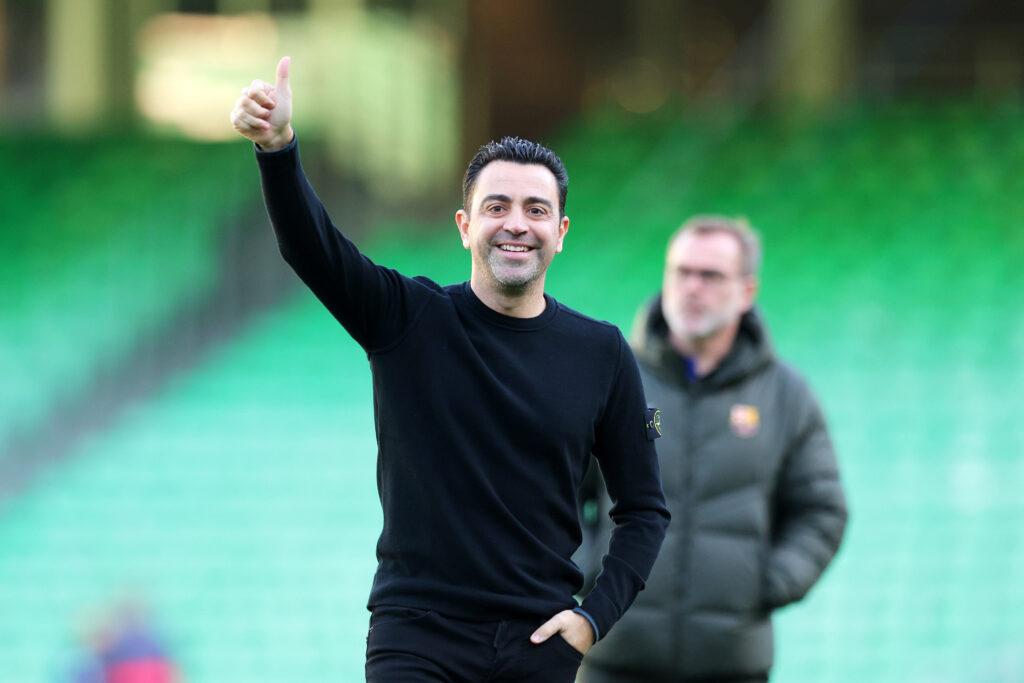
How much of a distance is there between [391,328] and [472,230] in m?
0.21

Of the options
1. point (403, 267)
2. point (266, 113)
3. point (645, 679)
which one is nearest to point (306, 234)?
point (266, 113)

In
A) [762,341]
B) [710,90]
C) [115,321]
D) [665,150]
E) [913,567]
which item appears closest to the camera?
[762,341]

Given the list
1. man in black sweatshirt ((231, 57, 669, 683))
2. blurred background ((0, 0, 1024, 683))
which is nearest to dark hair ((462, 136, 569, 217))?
man in black sweatshirt ((231, 57, 669, 683))

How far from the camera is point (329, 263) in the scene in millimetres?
2029

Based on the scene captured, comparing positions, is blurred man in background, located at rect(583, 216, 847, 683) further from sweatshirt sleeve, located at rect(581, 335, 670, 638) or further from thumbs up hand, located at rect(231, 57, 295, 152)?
thumbs up hand, located at rect(231, 57, 295, 152)

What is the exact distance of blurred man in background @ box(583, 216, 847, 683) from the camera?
3.17 metres

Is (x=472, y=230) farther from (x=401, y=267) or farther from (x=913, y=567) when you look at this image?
(x=401, y=267)

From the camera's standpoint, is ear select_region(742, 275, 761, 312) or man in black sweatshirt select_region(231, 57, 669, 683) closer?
man in black sweatshirt select_region(231, 57, 669, 683)

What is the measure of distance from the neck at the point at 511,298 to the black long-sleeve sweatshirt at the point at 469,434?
0.01 metres

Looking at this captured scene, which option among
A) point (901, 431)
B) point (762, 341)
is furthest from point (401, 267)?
point (762, 341)

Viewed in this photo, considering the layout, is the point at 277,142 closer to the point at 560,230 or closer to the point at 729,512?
the point at 560,230

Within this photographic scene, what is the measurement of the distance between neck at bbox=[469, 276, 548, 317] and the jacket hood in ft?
3.80

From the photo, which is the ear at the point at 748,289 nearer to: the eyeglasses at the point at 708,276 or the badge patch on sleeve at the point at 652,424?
the eyeglasses at the point at 708,276

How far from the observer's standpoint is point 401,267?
32.1 feet
